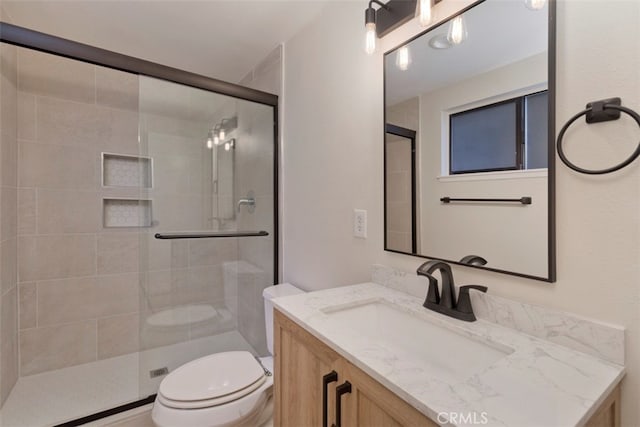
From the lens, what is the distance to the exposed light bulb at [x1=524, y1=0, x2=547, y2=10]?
0.79 m

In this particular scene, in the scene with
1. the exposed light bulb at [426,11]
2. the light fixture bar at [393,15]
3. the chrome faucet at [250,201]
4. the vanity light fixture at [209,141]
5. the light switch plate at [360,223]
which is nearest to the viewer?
the exposed light bulb at [426,11]

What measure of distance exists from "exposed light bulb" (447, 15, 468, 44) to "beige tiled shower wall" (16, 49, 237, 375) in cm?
156

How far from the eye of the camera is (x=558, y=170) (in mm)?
767

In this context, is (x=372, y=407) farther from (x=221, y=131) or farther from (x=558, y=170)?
(x=221, y=131)

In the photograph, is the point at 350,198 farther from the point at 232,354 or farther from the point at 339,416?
the point at 232,354

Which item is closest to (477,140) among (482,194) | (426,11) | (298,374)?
(482,194)

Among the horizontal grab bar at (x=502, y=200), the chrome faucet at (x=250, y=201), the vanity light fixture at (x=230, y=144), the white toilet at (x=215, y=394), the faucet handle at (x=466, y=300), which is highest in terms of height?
the vanity light fixture at (x=230, y=144)

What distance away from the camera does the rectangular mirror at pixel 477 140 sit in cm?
80

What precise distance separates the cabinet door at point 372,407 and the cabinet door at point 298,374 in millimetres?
58

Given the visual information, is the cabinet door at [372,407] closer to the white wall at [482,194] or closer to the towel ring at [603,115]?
the white wall at [482,194]

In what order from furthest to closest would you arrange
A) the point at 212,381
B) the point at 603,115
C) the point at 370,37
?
the point at 212,381, the point at 370,37, the point at 603,115

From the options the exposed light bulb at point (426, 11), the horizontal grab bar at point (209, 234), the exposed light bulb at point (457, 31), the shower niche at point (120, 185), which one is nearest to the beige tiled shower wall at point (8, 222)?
the shower niche at point (120, 185)

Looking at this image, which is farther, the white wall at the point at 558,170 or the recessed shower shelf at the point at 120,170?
the recessed shower shelf at the point at 120,170

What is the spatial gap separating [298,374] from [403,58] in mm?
1247
